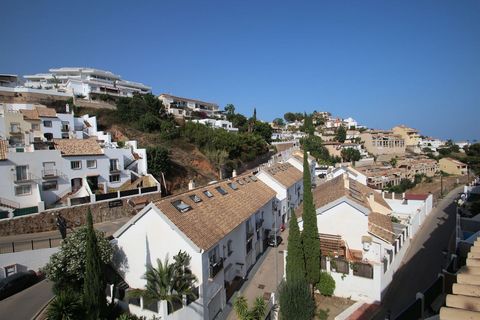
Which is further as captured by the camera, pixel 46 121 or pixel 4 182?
pixel 46 121

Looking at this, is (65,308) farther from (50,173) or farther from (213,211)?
A: (50,173)

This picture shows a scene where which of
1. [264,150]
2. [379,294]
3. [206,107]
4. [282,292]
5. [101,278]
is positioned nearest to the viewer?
[101,278]

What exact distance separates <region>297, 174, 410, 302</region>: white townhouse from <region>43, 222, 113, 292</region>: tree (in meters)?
14.3

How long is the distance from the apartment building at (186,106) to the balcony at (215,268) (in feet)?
201

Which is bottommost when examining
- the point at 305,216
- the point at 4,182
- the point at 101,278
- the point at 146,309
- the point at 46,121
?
the point at 146,309

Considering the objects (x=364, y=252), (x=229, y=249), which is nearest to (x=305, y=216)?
(x=364, y=252)

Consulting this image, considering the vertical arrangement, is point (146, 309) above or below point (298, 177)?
below

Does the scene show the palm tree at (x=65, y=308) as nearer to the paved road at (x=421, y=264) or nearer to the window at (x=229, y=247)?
the window at (x=229, y=247)

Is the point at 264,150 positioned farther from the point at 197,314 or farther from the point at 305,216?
the point at 197,314

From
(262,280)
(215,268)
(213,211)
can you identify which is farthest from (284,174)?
(215,268)

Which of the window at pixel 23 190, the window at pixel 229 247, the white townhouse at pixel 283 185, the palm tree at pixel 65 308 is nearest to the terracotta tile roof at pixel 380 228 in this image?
the white townhouse at pixel 283 185

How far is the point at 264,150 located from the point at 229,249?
44.7 m

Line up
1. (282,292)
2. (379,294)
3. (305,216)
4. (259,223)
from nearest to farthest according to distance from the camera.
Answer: (282,292) < (379,294) < (305,216) < (259,223)

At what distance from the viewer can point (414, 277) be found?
66.5 ft
